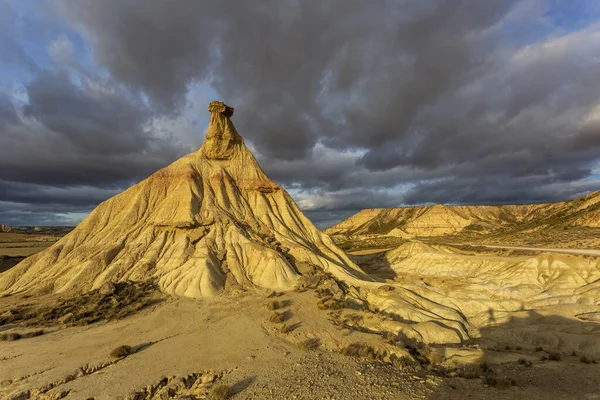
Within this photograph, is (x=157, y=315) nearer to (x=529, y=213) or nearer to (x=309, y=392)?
(x=309, y=392)

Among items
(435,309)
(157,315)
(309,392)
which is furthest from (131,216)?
(435,309)

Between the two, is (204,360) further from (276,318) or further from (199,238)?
(199,238)

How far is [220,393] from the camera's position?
43.2ft

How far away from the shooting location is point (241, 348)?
18.2m

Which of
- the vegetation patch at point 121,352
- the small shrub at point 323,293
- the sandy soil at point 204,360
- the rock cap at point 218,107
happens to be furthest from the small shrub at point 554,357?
the rock cap at point 218,107

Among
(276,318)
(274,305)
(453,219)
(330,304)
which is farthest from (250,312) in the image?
(453,219)

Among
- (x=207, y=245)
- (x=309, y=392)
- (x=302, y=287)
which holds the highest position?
(x=207, y=245)

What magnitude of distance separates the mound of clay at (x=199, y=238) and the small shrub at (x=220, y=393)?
14.5 m

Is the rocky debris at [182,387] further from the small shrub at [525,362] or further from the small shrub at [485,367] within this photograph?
the small shrub at [525,362]

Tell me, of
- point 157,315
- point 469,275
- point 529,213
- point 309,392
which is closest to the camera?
point 309,392

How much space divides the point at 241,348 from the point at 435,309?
61.6ft

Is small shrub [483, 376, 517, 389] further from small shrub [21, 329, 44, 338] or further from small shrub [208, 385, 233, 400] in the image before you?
small shrub [21, 329, 44, 338]

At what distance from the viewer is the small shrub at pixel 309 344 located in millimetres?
18438

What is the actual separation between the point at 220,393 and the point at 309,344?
23.4 ft
